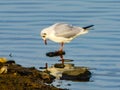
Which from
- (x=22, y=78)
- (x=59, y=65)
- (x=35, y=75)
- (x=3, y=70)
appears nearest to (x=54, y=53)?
(x=59, y=65)

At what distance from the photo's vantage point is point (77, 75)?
40.8 ft

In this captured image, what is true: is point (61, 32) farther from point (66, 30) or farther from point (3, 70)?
point (3, 70)

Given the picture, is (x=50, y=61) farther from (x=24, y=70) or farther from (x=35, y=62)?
(x=24, y=70)

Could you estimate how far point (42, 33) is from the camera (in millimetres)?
15992

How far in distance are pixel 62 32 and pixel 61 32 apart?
0.02 meters

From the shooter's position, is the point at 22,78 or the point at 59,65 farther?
the point at 59,65

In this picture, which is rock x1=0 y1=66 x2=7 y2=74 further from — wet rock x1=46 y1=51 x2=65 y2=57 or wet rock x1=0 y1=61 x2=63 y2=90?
wet rock x1=46 y1=51 x2=65 y2=57

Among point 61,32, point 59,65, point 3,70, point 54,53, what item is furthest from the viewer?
point 61,32

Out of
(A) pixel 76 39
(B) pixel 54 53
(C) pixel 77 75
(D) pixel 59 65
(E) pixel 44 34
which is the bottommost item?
(C) pixel 77 75

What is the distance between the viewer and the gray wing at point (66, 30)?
51.8 feet

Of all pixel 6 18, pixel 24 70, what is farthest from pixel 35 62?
pixel 6 18

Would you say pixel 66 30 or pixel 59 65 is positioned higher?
pixel 66 30

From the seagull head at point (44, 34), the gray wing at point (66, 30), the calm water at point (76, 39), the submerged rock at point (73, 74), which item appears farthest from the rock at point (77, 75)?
the seagull head at point (44, 34)

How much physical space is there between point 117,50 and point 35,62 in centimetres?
208
